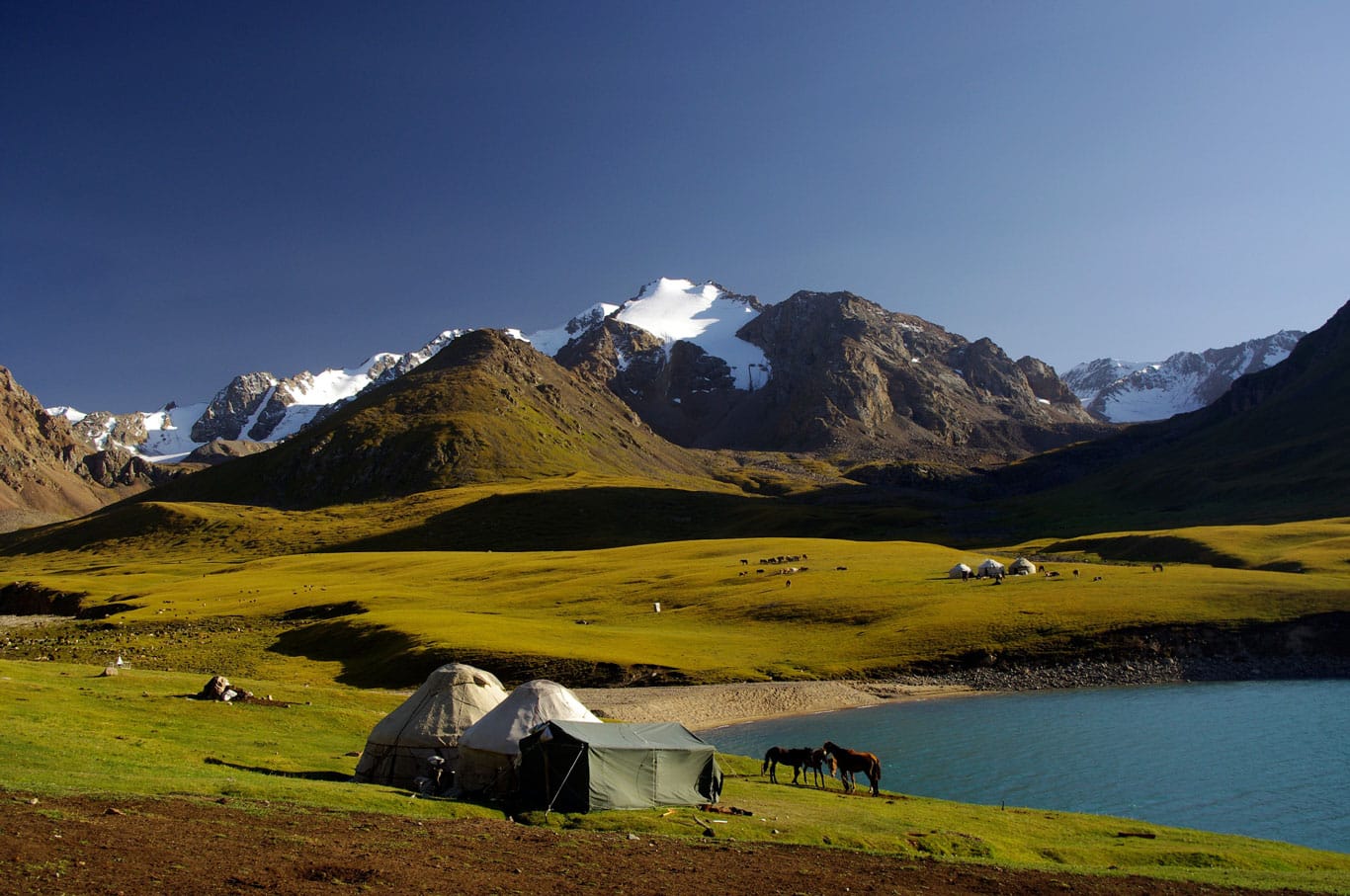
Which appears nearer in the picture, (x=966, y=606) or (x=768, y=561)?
(x=966, y=606)

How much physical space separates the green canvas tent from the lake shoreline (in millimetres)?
26137

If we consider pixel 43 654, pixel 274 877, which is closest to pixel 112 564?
pixel 43 654

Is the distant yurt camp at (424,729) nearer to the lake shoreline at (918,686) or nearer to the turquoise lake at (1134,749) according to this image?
the turquoise lake at (1134,749)

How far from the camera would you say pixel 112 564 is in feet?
624

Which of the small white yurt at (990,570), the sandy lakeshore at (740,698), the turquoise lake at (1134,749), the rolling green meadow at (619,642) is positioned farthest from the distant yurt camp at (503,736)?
the small white yurt at (990,570)

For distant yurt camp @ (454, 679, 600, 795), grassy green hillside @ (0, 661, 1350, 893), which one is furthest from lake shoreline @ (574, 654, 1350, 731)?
distant yurt camp @ (454, 679, 600, 795)

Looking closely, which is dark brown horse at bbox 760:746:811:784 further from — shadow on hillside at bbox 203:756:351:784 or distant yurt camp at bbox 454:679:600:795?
shadow on hillside at bbox 203:756:351:784

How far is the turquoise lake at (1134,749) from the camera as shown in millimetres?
37969

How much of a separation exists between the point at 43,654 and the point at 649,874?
236ft

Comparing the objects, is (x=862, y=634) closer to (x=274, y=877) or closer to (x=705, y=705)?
(x=705, y=705)

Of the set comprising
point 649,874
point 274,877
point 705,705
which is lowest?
point 705,705

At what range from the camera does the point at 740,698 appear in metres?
62.5

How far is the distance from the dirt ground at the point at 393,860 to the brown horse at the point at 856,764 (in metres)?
11.9

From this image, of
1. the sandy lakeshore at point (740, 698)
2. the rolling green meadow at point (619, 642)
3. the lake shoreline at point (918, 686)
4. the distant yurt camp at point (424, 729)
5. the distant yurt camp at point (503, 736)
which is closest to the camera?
the rolling green meadow at point (619, 642)
